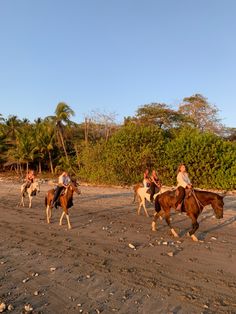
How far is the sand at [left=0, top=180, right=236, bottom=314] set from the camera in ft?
20.4

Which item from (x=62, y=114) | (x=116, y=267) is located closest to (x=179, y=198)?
(x=116, y=267)

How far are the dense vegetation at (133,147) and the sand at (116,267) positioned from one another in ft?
52.9

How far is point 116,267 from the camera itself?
821 centimetres

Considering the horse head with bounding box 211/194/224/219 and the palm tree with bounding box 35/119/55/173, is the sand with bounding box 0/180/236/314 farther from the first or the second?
the palm tree with bounding box 35/119/55/173

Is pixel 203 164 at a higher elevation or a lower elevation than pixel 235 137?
→ lower

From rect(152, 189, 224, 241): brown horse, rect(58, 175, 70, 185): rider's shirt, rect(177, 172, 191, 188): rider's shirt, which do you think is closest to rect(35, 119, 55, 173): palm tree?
rect(58, 175, 70, 185): rider's shirt

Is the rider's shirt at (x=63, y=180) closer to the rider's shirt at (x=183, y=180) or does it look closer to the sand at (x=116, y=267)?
the sand at (x=116, y=267)

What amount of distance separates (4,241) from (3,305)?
16.9ft

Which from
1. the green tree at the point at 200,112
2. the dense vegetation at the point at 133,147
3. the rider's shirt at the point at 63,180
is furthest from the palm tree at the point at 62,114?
the rider's shirt at the point at 63,180

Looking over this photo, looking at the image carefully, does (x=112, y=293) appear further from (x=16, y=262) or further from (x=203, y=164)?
(x=203, y=164)

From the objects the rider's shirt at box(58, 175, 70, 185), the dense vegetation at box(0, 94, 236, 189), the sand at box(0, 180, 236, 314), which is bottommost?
the sand at box(0, 180, 236, 314)

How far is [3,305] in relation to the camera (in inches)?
232

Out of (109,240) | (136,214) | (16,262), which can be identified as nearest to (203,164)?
(136,214)

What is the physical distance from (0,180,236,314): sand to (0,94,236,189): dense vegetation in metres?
16.1
